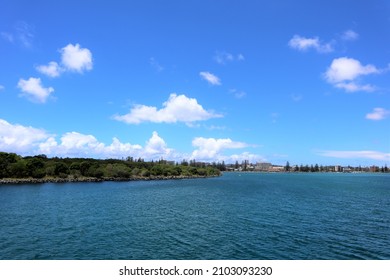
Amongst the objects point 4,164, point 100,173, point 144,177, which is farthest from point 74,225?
point 144,177

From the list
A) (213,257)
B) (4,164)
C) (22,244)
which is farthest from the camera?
(4,164)

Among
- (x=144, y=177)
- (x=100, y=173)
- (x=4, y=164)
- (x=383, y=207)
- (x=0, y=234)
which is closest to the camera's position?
(x=0, y=234)

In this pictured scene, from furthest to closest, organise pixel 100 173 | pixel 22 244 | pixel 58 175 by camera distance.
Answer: pixel 100 173 < pixel 58 175 < pixel 22 244

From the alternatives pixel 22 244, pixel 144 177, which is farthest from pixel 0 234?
pixel 144 177

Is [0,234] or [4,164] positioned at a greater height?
[4,164]

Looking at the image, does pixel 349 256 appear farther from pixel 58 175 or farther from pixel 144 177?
pixel 144 177

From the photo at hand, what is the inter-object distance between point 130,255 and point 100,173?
5247 inches

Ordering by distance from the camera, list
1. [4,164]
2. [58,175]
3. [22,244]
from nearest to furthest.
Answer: [22,244] < [4,164] < [58,175]

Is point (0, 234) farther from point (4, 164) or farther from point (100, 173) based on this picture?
point (100, 173)

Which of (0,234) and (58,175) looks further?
(58,175)

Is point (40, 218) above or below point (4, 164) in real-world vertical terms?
below

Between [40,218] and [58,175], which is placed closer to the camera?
[40,218]

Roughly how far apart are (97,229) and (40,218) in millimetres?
12890

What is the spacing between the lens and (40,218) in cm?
4669
